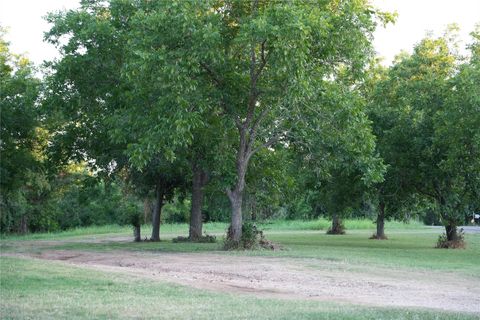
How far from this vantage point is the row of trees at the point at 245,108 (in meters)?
23.2

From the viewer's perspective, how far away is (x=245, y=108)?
26.9 meters

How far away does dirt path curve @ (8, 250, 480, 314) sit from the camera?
13.2 metres

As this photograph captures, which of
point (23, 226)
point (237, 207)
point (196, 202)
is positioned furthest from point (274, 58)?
point (23, 226)

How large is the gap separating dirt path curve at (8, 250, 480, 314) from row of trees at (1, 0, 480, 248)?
4203 millimetres

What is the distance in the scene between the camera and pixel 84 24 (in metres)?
28.4

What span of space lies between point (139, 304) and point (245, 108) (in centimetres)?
1659

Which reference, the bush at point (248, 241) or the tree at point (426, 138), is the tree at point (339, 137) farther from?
the bush at point (248, 241)

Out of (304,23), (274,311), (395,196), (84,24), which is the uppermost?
(84,24)

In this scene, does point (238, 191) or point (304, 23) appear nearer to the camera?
point (304, 23)

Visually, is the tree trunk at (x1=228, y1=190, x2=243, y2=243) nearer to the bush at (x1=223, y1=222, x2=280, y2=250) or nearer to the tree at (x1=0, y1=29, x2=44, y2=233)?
the bush at (x1=223, y1=222, x2=280, y2=250)

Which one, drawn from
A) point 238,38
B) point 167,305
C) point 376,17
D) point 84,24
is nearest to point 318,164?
point 376,17

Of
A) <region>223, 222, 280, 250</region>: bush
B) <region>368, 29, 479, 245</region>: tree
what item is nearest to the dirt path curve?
<region>223, 222, 280, 250</region>: bush

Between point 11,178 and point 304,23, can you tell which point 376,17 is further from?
point 11,178

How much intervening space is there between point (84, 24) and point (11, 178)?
8.25 metres
